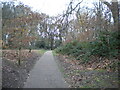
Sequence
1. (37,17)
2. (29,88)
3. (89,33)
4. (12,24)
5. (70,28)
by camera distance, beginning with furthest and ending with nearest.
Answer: (70,28) → (89,33) → (37,17) → (12,24) → (29,88)

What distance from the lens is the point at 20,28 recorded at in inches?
444

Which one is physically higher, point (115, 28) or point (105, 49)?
point (115, 28)

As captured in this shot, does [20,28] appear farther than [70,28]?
No

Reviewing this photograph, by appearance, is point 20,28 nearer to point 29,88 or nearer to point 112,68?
point 29,88

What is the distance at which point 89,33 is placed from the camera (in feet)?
76.4

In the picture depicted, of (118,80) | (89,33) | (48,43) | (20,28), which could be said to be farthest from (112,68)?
(48,43)

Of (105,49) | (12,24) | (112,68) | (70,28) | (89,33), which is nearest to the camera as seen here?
(112,68)

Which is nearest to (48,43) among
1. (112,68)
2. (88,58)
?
(88,58)

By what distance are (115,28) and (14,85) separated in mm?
9400

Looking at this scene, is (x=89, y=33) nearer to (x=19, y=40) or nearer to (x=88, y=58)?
(x=88, y=58)

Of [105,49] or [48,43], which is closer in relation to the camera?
[105,49]

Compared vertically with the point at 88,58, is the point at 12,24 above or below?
above

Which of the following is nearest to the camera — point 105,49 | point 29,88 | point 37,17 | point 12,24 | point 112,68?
point 29,88

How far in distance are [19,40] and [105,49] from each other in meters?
6.63
